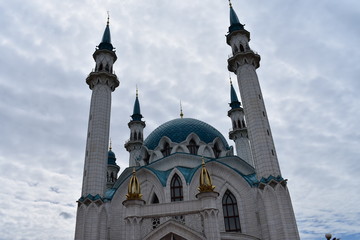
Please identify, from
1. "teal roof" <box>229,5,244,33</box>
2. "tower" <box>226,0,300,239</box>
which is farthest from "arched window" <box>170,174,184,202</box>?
"teal roof" <box>229,5,244,33</box>

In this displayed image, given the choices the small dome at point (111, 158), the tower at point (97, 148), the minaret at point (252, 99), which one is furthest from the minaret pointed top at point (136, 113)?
the minaret at point (252, 99)

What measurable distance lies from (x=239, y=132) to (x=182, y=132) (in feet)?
29.5

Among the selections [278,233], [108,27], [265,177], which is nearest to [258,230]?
[278,233]

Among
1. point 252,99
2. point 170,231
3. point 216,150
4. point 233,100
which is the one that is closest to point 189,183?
point 170,231

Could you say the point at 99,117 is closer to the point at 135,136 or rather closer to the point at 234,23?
the point at 135,136

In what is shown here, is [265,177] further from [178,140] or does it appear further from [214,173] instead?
[178,140]

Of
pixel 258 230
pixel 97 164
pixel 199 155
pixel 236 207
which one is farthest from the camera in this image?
pixel 199 155

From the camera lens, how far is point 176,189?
24.2m

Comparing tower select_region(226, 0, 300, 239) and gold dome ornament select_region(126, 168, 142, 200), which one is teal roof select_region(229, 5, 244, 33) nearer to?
tower select_region(226, 0, 300, 239)

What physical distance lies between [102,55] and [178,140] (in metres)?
11.2

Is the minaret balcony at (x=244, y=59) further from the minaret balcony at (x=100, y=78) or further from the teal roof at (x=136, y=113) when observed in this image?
the teal roof at (x=136, y=113)

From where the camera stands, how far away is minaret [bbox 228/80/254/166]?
35.7 m

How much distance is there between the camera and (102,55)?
30.4 m

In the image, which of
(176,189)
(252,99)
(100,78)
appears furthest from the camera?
(100,78)
